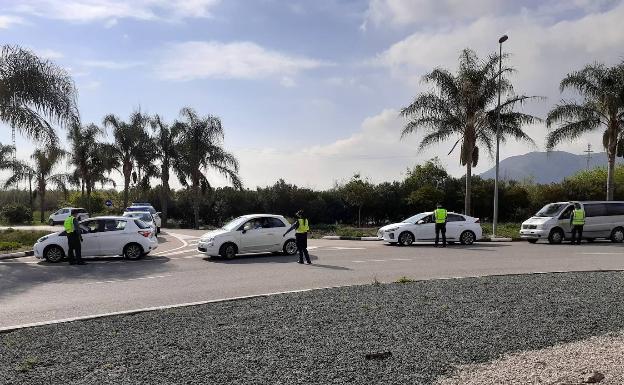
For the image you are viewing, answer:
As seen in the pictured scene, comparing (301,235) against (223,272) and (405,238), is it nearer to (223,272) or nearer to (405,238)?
(223,272)

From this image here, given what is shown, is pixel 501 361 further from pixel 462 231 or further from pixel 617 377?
pixel 462 231

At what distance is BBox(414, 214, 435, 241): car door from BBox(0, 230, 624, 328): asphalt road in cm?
165

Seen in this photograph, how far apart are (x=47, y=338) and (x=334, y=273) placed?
8151 mm

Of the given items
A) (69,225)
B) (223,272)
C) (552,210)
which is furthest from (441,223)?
(69,225)

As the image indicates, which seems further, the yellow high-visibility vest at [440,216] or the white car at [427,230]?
the white car at [427,230]

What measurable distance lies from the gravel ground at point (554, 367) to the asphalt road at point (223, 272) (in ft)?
20.1

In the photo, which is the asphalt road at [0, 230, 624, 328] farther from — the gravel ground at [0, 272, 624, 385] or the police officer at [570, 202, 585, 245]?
the gravel ground at [0, 272, 624, 385]

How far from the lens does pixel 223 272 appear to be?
49.1 ft

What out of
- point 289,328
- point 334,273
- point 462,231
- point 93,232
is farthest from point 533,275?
point 93,232

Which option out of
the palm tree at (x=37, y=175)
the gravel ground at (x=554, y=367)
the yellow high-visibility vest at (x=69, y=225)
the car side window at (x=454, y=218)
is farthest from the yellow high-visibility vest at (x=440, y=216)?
the palm tree at (x=37, y=175)

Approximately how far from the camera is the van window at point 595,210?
2481cm

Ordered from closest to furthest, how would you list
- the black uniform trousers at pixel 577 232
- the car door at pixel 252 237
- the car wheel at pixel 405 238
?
the car door at pixel 252 237 → the car wheel at pixel 405 238 → the black uniform trousers at pixel 577 232

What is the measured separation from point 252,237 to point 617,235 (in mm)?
15887

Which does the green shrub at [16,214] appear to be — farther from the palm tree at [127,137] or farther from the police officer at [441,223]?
the police officer at [441,223]
